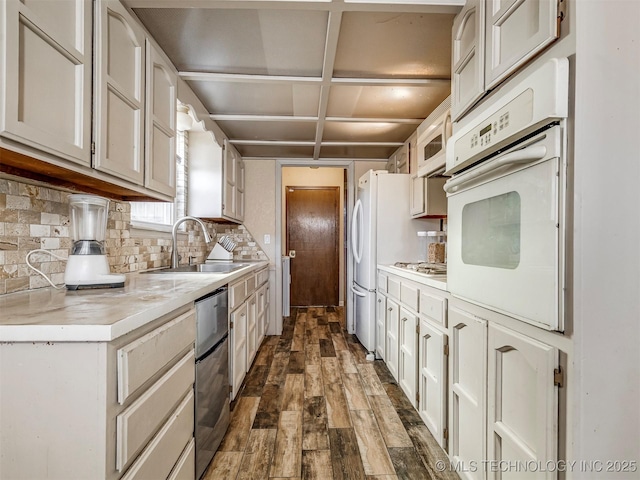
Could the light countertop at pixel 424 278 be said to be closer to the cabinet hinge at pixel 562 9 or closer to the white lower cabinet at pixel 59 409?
the cabinet hinge at pixel 562 9

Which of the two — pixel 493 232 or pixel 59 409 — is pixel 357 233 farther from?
pixel 59 409

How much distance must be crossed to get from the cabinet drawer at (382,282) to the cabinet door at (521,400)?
1595 millimetres

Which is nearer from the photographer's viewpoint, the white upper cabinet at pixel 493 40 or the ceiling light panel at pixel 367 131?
the white upper cabinet at pixel 493 40

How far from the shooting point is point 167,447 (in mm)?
1063

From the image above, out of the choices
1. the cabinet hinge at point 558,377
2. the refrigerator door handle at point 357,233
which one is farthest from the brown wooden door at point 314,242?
the cabinet hinge at point 558,377

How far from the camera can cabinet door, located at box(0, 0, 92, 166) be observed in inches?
33.3

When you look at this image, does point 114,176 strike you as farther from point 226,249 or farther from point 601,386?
point 226,249

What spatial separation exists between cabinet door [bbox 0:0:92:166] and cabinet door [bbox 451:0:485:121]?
1.43 metres

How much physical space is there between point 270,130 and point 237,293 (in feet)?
5.25

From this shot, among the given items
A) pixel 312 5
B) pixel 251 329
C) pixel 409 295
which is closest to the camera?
pixel 312 5

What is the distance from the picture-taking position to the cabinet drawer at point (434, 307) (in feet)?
5.27

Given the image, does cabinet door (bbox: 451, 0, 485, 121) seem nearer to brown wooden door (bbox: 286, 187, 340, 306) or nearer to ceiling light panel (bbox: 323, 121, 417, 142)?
ceiling light panel (bbox: 323, 121, 417, 142)

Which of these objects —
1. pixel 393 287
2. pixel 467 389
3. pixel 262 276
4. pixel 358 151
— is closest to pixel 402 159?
pixel 358 151

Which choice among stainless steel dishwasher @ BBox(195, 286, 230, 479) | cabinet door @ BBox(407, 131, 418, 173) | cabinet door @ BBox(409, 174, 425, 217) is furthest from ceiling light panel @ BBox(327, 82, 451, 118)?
stainless steel dishwasher @ BBox(195, 286, 230, 479)
